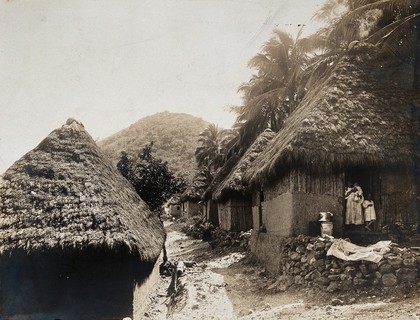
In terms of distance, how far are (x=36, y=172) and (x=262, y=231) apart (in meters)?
6.56

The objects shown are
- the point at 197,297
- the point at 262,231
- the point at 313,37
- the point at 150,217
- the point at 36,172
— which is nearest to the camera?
the point at 36,172

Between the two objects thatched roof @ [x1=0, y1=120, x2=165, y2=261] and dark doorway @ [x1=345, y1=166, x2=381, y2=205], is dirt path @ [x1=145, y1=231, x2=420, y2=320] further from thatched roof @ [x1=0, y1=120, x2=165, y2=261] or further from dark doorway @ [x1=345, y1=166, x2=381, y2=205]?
dark doorway @ [x1=345, y1=166, x2=381, y2=205]

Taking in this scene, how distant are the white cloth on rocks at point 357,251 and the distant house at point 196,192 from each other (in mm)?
21945

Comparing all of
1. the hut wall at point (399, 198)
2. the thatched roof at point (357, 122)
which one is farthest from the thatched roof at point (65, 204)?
the hut wall at point (399, 198)

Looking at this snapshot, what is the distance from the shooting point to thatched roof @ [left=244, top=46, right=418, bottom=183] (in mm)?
7715

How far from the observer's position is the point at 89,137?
838cm

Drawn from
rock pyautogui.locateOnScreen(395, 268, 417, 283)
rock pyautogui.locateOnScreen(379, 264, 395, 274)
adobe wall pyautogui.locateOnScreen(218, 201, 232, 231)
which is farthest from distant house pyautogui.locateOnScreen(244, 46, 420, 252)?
adobe wall pyautogui.locateOnScreen(218, 201, 232, 231)

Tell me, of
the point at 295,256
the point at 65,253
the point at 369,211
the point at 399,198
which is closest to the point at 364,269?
the point at 295,256

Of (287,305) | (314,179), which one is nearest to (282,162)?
(314,179)

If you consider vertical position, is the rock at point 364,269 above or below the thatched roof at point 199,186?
below

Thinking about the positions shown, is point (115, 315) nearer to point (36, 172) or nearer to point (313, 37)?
point (36, 172)

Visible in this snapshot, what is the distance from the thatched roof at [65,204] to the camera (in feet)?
19.4

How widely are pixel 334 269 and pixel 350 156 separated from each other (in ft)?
8.37

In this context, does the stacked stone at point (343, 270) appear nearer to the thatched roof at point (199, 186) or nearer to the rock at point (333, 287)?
the rock at point (333, 287)
